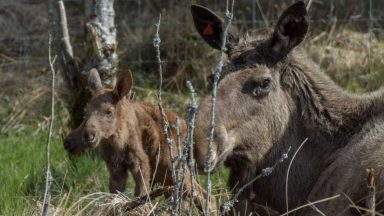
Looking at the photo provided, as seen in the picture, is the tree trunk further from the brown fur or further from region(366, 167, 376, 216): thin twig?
region(366, 167, 376, 216): thin twig

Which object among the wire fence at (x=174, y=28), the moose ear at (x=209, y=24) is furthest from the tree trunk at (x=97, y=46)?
the wire fence at (x=174, y=28)

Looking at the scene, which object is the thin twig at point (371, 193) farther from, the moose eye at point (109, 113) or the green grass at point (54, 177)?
the moose eye at point (109, 113)

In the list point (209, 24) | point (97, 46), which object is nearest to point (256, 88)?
point (209, 24)

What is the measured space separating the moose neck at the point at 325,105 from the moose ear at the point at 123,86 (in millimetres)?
1726

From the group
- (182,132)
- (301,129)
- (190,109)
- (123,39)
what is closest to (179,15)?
(123,39)

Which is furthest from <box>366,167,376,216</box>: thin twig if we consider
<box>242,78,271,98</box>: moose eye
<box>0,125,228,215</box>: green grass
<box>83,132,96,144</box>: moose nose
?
<box>83,132,96,144</box>: moose nose

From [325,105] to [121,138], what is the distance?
6.62 ft

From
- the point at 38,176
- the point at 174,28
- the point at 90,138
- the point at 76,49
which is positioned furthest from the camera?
the point at 76,49

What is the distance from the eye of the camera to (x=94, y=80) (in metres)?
7.30

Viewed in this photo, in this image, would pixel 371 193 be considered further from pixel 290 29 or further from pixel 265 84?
pixel 290 29

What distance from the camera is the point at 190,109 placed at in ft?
14.1

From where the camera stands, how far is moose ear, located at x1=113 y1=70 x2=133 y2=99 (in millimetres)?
7076

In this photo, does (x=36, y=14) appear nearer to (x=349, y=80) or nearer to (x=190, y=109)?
(x=349, y=80)

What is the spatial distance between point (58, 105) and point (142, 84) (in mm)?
1036
